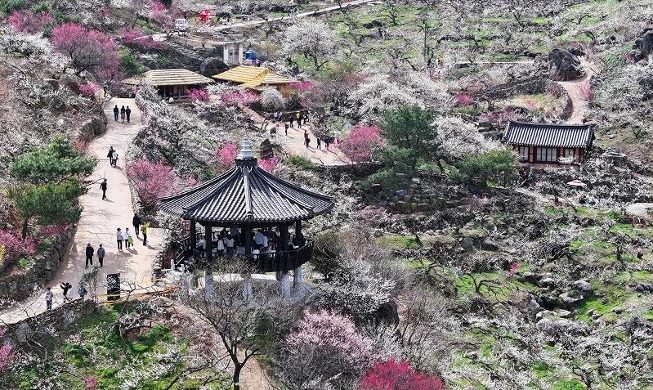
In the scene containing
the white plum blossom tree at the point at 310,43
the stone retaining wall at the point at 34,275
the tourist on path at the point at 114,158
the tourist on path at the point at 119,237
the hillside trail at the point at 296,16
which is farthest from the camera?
the hillside trail at the point at 296,16

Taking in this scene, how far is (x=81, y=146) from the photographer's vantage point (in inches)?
2192

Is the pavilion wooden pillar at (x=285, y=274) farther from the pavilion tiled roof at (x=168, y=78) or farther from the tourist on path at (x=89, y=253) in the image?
the pavilion tiled roof at (x=168, y=78)

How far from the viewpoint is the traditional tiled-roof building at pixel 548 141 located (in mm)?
71125

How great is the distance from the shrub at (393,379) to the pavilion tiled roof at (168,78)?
47665 millimetres

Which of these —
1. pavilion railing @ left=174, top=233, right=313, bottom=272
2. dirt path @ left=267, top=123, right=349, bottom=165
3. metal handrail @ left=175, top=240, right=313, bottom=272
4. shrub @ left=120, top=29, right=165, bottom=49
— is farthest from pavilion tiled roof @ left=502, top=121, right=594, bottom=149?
metal handrail @ left=175, top=240, right=313, bottom=272

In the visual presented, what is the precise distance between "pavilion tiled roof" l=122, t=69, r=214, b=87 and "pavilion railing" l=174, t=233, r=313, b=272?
42304mm

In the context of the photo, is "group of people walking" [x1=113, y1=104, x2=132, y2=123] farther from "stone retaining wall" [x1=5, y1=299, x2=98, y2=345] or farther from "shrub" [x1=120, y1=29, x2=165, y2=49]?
"stone retaining wall" [x1=5, y1=299, x2=98, y2=345]

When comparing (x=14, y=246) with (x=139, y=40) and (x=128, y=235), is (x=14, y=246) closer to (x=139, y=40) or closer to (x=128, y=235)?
(x=128, y=235)

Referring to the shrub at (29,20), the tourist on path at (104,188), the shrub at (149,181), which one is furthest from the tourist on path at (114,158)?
the shrub at (29,20)

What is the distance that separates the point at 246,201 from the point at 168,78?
45473 mm

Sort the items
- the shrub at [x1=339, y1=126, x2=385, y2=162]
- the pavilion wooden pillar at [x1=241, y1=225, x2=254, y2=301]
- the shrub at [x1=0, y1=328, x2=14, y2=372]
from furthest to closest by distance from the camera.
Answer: the shrub at [x1=339, y1=126, x2=385, y2=162] → the pavilion wooden pillar at [x1=241, y1=225, x2=254, y2=301] → the shrub at [x1=0, y1=328, x2=14, y2=372]

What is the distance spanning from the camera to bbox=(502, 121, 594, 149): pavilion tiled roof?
7106 cm

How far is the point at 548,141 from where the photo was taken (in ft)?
235

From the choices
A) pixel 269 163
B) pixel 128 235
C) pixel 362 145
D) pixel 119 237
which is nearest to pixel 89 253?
pixel 119 237
